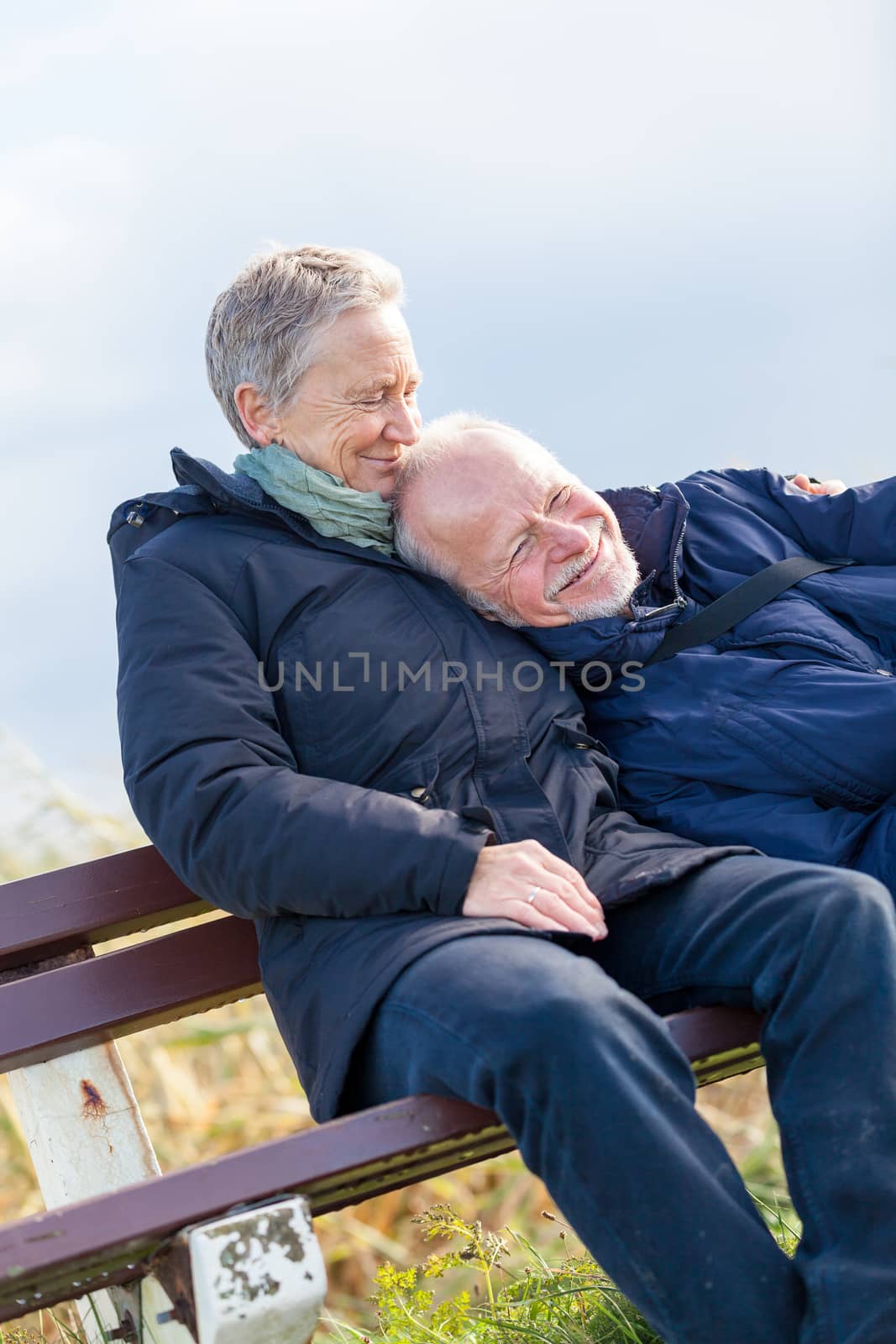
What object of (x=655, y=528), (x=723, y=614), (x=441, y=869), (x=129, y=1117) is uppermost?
(x=655, y=528)

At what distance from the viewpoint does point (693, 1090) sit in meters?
1.90

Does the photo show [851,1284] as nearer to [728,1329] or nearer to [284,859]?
[728,1329]

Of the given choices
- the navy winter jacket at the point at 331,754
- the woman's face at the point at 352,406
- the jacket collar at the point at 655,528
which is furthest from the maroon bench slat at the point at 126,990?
the jacket collar at the point at 655,528

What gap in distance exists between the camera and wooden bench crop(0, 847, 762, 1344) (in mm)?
1757

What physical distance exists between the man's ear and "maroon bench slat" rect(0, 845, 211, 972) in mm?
868

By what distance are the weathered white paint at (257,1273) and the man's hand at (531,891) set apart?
21.1 inches

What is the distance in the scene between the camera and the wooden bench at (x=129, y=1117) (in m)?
1.76

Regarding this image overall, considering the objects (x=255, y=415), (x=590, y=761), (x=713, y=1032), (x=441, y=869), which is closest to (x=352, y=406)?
(x=255, y=415)

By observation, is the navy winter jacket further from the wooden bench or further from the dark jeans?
the wooden bench

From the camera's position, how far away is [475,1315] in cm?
264

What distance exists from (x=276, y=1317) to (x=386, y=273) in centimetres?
197

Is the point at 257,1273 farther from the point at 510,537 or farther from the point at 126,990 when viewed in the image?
the point at 510,537

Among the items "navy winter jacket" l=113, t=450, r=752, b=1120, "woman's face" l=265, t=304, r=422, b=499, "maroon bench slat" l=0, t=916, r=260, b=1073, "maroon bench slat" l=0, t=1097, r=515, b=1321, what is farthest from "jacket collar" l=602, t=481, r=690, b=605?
"maroon bench slat" l=0, t=1097, r=515, b=1321

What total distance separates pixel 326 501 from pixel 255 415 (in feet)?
1.07
